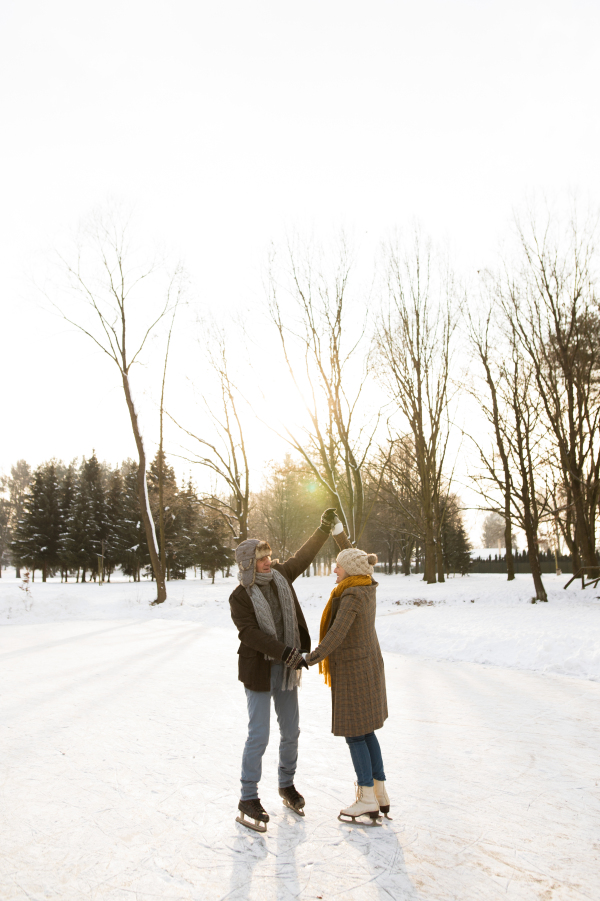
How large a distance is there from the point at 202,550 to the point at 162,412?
71.1 feet

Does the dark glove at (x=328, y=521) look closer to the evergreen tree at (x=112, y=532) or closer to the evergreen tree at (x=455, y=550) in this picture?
the evergreen tree at (x=455, y=550)

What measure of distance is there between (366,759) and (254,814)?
736 mm

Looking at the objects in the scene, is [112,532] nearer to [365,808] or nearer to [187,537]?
[187,537]

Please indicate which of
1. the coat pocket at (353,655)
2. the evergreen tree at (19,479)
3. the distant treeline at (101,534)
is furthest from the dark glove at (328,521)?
the evergreen tree at (19,479)

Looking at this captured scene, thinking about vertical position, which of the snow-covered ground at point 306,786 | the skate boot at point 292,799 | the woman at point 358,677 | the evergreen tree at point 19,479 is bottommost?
the snow-covered ground at point 306,786

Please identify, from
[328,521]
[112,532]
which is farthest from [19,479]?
[328,521]

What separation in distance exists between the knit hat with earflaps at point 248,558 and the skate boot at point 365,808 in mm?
1408

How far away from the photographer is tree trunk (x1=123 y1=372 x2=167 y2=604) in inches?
808

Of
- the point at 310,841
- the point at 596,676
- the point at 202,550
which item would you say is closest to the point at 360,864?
the point at 310,841

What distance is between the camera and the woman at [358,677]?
11.2 feet

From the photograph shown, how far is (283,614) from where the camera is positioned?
12.1 feet

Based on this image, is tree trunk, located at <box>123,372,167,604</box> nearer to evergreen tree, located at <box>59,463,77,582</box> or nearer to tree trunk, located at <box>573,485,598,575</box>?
tree trunk, located at <box>573,485,598,575</box>

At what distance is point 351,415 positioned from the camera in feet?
60.2

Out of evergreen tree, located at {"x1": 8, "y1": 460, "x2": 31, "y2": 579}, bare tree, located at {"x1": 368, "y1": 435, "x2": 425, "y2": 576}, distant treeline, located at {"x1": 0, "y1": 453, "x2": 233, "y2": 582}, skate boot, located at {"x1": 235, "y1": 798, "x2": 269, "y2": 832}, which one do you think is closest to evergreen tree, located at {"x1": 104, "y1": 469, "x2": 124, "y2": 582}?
distant treeline, located at {"x1": 0, "y1": 453, "x2": 233, "y2": 582}
